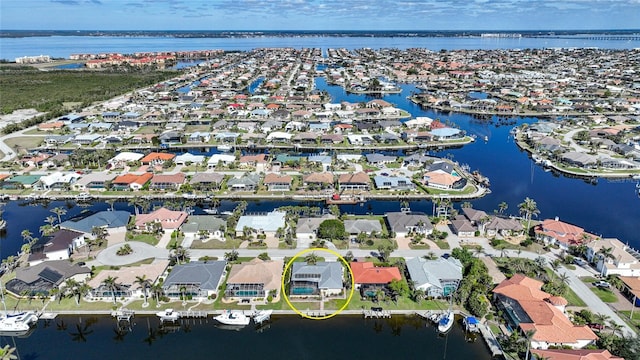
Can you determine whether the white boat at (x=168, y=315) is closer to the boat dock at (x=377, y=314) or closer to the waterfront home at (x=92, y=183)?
the boat dock at (x=377, y=314)

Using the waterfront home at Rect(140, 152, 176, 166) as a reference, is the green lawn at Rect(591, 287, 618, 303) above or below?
below

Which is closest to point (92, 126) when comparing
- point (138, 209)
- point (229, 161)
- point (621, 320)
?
point (229, 161)

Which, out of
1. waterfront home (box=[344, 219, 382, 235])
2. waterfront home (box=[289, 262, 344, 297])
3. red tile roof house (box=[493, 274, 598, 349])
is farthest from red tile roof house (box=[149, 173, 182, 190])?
red tile roof house (box=[493, 274, 598, 349])

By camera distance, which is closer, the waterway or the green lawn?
the waterway

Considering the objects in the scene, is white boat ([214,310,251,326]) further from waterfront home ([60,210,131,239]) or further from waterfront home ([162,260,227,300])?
waterfront home ([60,210,131,239])

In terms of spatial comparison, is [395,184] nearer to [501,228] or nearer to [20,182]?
[501,228]

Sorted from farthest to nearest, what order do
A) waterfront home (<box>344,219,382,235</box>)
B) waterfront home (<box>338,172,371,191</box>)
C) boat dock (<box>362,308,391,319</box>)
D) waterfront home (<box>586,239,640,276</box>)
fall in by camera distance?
waterfront home (<box>338,172,371,191</box>), waterfront home (<box>344,219,382,235</box>), waterfront home (<box>586,239,640,276</box>), boat dock (<box>362,308,391,319</box>)

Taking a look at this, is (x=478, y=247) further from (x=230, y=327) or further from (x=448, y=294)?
(x=230, y=327)
